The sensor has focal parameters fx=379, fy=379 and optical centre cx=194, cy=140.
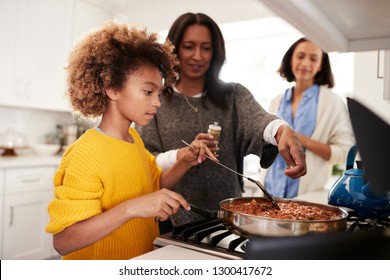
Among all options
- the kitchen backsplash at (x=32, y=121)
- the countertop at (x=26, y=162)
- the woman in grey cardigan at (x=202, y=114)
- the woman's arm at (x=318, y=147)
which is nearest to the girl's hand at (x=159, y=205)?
the woman in grey cardigan at (x=202, y=114)

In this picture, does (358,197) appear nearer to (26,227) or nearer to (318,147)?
(318,147)

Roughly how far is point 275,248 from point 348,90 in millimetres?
1838

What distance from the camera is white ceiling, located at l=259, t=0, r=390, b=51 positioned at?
26.1 inches

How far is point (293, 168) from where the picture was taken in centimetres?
74

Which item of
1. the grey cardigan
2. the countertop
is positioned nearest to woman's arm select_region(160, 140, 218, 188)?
the grey cardigan

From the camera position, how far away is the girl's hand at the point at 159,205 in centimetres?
60

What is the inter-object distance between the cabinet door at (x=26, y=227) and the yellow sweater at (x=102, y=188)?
150cm

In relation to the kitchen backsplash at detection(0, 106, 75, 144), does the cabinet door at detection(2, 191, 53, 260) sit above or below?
below

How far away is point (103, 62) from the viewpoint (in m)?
0.77

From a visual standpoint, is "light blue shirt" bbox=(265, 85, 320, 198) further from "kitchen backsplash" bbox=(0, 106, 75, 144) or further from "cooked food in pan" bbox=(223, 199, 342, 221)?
"kitchen backsplash" bbox=(0, 106, 75, 144)

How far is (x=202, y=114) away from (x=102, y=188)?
1.23 ft

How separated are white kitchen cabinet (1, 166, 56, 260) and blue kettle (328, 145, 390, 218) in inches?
66.8

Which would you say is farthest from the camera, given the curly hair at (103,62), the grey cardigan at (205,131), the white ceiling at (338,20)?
the grey cardigan at (205,131)

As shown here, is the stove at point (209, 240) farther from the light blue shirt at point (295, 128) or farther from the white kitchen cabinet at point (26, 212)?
the white kitchen cabinet at point (26, 212)
